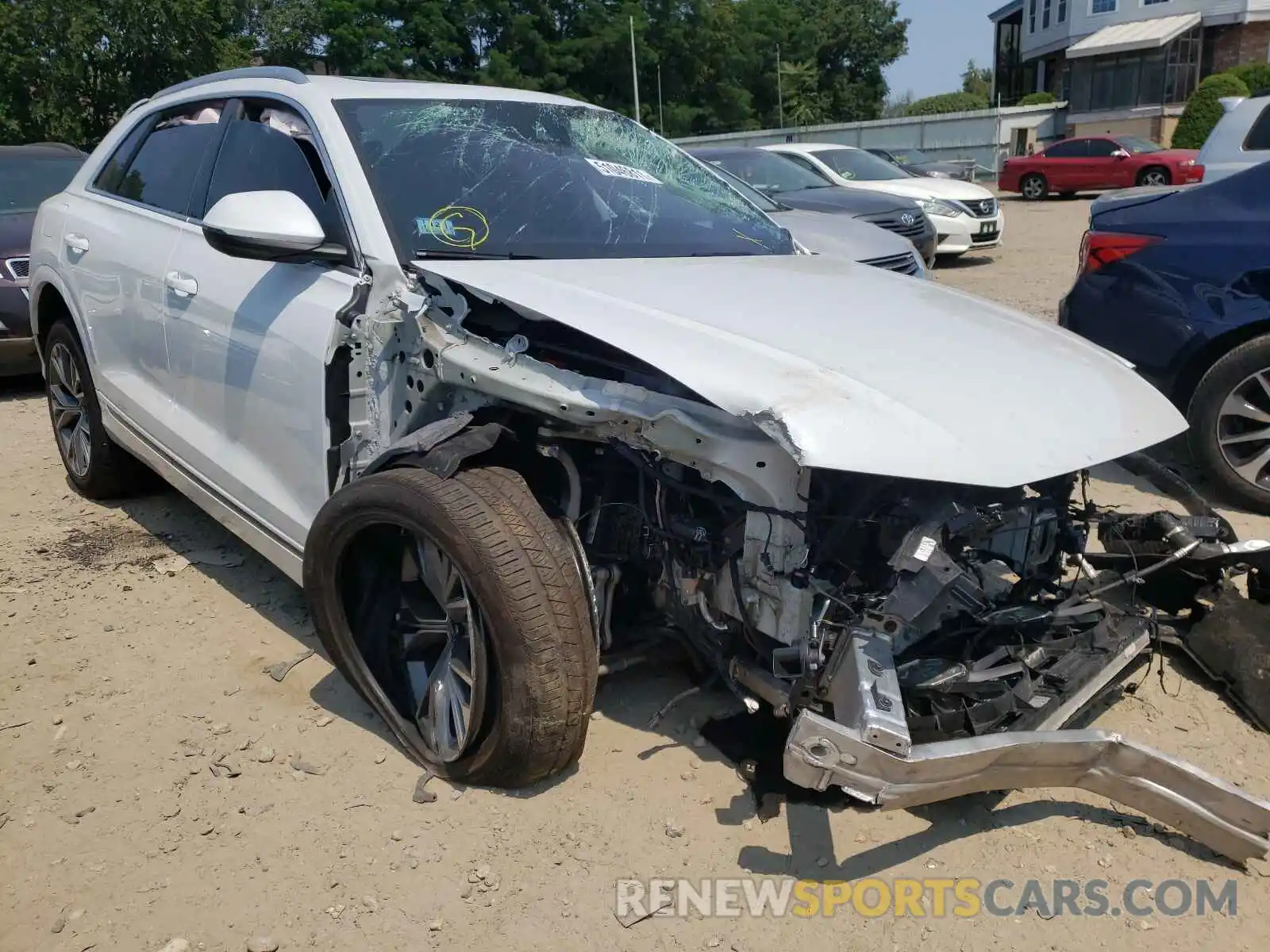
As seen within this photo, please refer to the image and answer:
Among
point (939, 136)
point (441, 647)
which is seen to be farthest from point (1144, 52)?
point (441, 647)

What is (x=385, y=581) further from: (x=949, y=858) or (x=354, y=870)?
(x=949, y=858)

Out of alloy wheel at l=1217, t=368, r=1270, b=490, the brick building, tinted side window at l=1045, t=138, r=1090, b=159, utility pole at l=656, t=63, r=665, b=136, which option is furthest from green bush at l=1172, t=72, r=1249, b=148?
alloy wheel at l=1217, t=368, r=1270, b=490

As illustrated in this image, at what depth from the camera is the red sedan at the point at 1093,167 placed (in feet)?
73.2

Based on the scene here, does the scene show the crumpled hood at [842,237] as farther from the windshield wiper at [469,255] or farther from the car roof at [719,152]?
the windshield wiper at [469,255]

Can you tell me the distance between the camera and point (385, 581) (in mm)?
3037

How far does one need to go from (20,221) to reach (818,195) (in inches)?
284

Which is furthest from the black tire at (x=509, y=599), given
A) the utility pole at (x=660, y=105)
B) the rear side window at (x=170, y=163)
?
the utility pole at (x=660, y=105)

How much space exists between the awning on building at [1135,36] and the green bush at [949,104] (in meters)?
18.4

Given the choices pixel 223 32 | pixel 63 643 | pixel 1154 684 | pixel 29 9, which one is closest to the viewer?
pixel 1154 684

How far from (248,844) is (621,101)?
4996 centimetres

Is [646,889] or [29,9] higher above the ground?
[29,9]

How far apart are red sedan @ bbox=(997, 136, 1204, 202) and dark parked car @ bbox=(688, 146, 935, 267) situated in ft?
44.9

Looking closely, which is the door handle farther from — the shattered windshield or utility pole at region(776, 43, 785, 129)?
utility pole at region(776, 43, 785, 129)

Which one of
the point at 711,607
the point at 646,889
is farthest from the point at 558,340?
the point at 646,889
